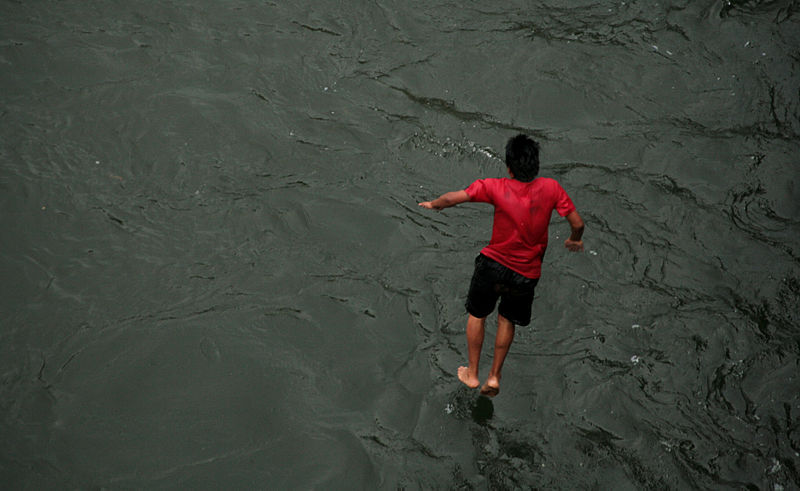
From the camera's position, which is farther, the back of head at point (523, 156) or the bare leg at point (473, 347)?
the bare leg at point (473, 347)

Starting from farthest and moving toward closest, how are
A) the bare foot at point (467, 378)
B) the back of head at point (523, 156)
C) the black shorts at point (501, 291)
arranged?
the bare foot at point (467, 378) < the black shorts at point (501, 291) < the back of head at point (523, 156)

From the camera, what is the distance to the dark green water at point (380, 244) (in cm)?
452

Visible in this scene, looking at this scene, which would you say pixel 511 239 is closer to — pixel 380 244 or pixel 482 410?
pixel 482 410

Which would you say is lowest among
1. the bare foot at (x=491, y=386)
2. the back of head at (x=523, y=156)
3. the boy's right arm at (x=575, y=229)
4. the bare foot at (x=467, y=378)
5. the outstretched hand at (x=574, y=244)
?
the bare foot at (x=467, y=378)

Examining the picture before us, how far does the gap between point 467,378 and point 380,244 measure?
158 centimetres

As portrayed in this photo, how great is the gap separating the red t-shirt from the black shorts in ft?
0.41

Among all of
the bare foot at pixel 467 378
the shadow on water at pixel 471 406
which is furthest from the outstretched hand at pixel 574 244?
the shadow on water at pixel 471 406

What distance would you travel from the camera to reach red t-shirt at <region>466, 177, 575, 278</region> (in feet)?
13.9

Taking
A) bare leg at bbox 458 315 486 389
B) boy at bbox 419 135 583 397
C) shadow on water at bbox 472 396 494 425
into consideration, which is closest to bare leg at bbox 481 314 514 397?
boy at bbox 419 135 583 397

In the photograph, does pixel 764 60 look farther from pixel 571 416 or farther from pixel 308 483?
pixel 308 483

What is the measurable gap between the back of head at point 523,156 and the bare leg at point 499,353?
0.96 metres

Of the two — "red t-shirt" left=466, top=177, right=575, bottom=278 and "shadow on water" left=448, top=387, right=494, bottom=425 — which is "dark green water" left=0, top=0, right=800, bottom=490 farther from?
"red t-shirt" left=466, top=177, right=575, bottom=278

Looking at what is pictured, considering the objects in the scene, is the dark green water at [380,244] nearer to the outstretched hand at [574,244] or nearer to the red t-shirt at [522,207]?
the outstretched hand at [574,244]

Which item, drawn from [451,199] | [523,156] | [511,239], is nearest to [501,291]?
[511,239]
